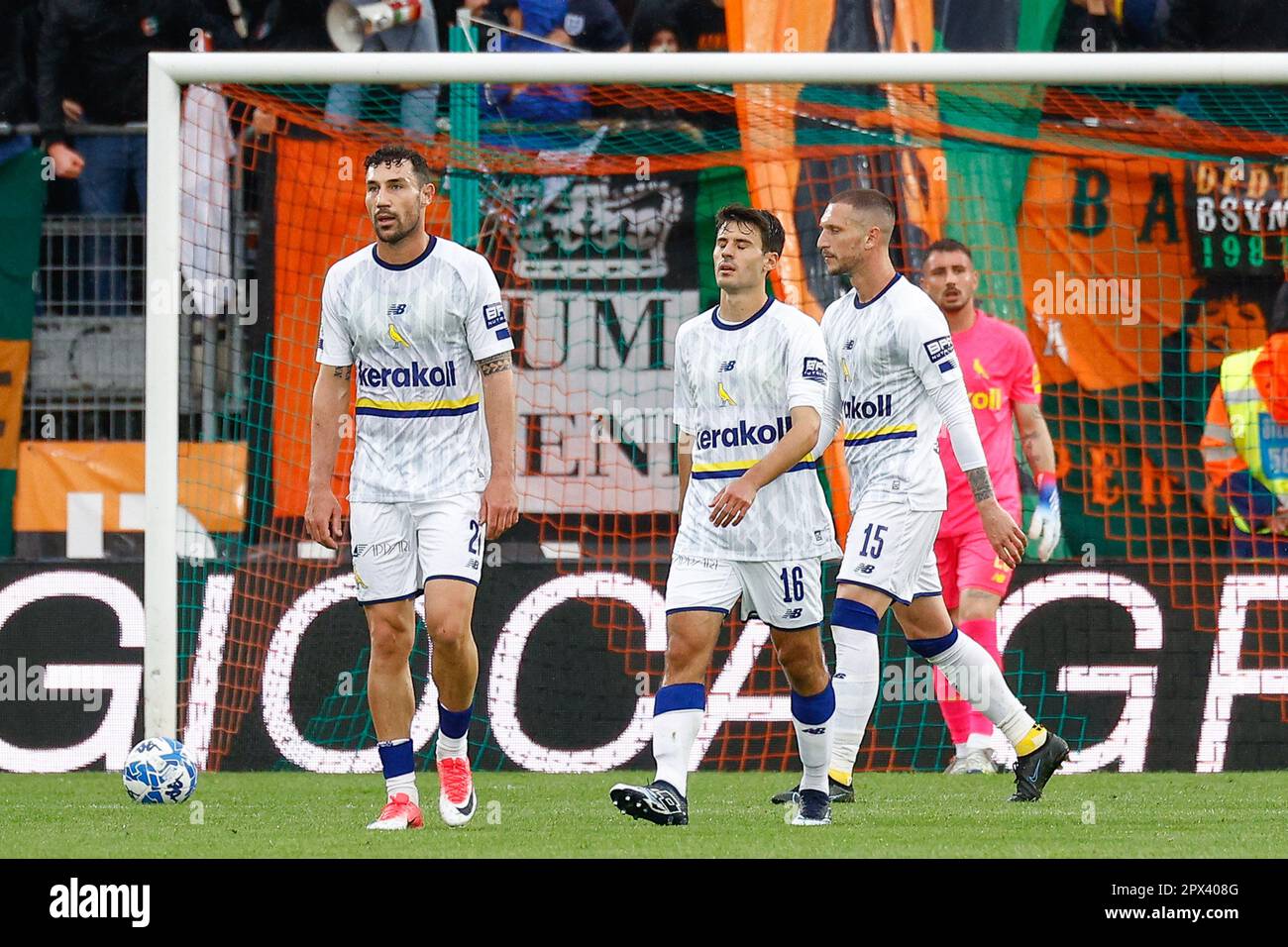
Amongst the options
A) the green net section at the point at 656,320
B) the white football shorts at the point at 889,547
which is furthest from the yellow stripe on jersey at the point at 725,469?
the green net section at the point at 656,320

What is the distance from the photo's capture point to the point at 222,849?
225 inches

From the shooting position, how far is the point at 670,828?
20.6 feet

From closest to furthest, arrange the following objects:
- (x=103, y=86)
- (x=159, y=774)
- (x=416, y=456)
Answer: (x=416, y=456) < (x=159, y=774) < (x=103, y=86)

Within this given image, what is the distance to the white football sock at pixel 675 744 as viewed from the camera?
6312 mm

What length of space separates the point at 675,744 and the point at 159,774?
1990 millimetres

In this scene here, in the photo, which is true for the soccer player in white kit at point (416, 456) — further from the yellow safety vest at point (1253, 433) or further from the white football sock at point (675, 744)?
the yellow safety vest at point (1253, 433)

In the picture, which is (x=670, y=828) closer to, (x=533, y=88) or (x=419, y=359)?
(x=419, y=359)

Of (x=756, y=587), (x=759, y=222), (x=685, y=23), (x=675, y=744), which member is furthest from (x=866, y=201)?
(x=685, y=23)

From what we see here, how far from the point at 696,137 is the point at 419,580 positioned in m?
4.48

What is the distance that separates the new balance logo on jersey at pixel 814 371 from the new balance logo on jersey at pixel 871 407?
59cm

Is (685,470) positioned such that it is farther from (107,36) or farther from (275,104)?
(107,36)

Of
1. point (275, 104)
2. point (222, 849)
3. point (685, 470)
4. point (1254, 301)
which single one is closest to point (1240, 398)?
point (1254, 301)
